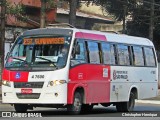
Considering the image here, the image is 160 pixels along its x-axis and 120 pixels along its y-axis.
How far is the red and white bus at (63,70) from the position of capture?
55.5 ft

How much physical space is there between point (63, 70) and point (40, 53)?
1106 mm

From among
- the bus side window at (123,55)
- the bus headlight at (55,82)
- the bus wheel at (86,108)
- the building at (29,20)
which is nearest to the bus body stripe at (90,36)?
the bus side window at (123,55)

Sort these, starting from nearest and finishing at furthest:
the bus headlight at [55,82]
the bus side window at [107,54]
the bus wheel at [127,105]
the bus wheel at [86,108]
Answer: the bus headlight at [55,82] < the bus side window at [107,54] < the bus wheel at [86,108] < the bus wheel at [127,105]

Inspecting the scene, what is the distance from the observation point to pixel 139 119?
1652cm

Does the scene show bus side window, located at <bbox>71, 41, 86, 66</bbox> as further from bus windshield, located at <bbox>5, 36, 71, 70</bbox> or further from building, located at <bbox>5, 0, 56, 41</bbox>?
building, located at <bbox>5, 0, 56, 41</bbox>

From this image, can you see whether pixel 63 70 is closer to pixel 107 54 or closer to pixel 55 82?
pixel 55 82

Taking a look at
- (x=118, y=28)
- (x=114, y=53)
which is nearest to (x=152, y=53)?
(x=114, y=53)

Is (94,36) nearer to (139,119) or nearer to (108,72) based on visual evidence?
(108,72)

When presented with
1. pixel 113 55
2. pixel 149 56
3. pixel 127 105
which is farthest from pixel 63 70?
pixel 149 56

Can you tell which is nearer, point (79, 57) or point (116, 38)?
point (79, 57)

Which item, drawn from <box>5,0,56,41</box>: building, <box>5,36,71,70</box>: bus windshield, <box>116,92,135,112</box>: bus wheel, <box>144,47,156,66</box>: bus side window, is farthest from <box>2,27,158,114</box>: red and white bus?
<box>5,0,56,41</box>: building

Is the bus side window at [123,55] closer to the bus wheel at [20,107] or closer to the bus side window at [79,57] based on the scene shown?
the bus side window at [79,57]

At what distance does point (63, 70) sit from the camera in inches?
666

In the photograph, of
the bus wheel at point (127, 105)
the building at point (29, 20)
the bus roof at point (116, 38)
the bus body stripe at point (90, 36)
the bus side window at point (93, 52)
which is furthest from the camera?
the building at point (29, 20)
